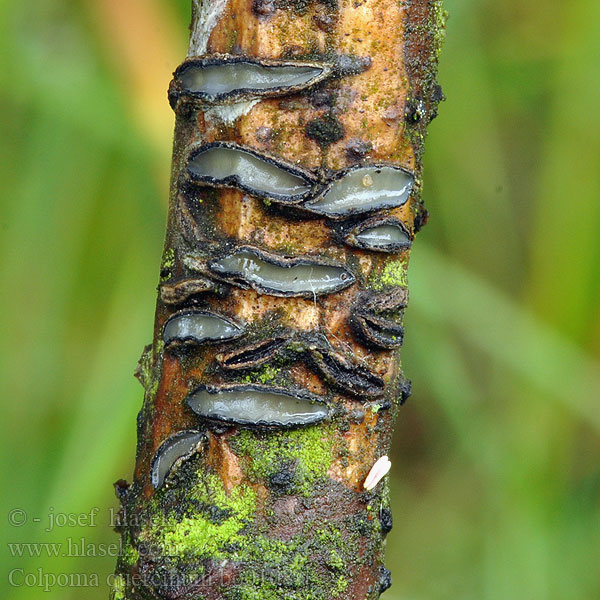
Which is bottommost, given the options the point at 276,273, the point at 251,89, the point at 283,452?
the point at 283,452

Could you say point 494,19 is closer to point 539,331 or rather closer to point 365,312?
point 539,331

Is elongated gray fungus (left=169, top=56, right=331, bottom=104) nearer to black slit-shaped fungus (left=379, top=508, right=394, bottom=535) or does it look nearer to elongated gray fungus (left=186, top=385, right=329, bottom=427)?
elongated gray fungus (left=186, top=385, right=329, bottom=427)

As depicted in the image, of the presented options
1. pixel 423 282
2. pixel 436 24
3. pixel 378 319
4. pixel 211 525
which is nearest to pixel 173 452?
pixel 211 525

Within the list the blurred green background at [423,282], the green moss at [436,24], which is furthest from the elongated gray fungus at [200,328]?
the blurred green background at [423,282]

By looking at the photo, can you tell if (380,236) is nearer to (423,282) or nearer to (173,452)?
(173,452)

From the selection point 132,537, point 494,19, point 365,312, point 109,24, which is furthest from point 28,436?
point 494,19

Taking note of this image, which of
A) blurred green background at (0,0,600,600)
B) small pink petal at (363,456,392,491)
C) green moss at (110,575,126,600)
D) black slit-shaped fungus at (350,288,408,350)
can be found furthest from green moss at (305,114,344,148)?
blurred green background at (0,0,600,600)
